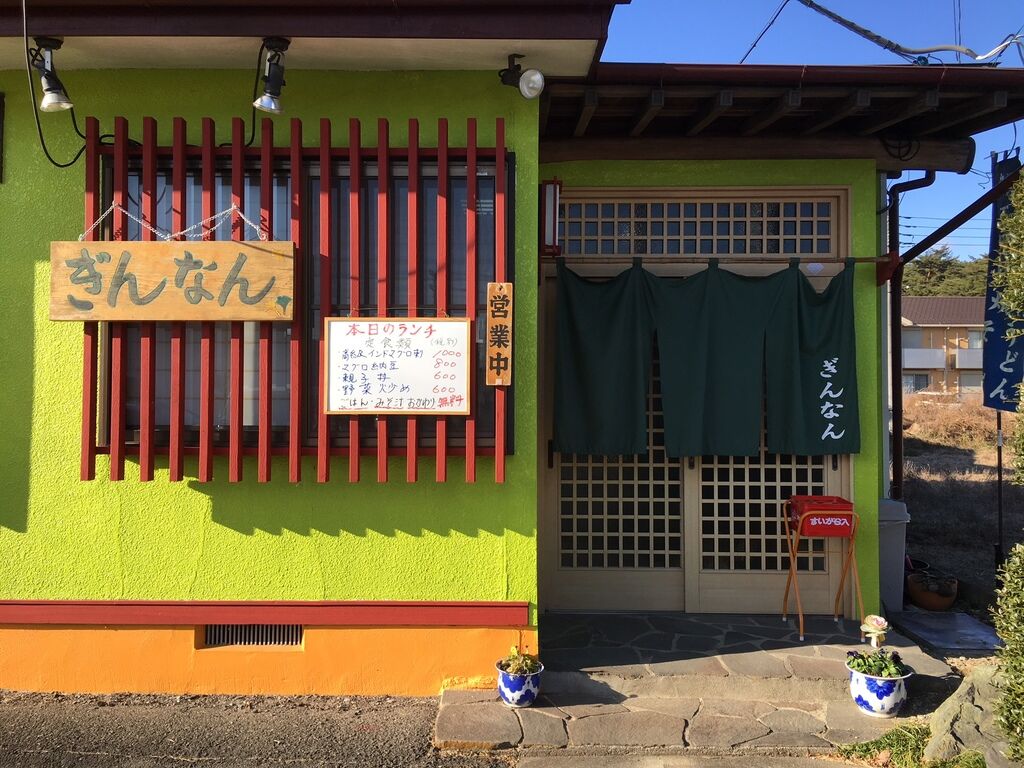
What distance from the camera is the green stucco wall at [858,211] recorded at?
6.71 metres

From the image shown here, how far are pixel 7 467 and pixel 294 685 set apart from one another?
283cm

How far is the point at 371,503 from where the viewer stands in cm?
535

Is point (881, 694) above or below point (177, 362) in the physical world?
below

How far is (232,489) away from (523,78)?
3.83 meters

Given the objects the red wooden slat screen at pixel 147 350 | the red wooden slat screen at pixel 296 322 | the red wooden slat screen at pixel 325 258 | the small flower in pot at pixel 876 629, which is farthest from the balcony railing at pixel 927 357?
the red wooden slat screen at pixel 147 350

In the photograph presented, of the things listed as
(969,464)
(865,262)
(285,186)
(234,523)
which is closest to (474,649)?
(234,523)

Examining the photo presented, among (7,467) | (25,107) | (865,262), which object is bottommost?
(7,467)

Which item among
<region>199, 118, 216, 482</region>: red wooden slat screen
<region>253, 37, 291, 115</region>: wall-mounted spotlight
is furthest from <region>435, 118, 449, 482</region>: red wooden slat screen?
<region>199, 118, 216, 482</region>: red wooden slat screen

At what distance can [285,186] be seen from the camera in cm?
539

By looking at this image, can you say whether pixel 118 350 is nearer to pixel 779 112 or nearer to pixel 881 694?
pixel 779 112

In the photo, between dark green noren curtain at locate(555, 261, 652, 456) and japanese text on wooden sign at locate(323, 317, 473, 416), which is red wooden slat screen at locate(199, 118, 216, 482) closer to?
japanese text on wooden sign at locate(323, 317, 473, 416)

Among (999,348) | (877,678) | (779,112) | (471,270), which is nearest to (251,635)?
(471,270)

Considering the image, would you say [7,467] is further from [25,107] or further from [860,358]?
[860,358]

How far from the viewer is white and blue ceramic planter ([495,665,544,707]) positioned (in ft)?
→ 16.4
